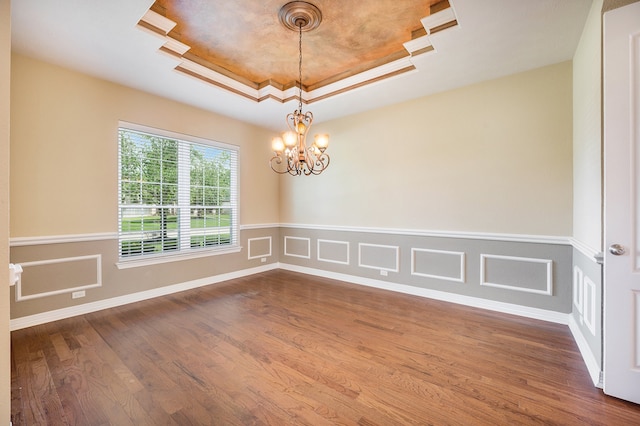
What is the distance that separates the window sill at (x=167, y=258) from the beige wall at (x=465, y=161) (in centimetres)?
193

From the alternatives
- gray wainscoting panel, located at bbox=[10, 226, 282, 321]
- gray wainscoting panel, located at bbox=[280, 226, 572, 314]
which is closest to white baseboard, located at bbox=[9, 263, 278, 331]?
gray wainscoting panel, located at bbox=[10, 226, 282, 321]

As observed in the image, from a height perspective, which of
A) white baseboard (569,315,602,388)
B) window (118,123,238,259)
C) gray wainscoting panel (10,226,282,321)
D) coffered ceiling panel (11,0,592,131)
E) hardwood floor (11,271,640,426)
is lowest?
hardwood floor (11,271,640,426)

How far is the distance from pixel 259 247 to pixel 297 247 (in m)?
0.75

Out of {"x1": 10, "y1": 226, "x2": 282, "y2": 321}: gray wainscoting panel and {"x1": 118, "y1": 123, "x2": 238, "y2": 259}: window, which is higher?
{"x1": 118, "y1": 123, "x2": 238, "y2": 259}: window

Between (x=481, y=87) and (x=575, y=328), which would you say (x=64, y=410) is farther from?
(x=481, y=87)

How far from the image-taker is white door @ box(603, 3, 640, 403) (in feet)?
5.97

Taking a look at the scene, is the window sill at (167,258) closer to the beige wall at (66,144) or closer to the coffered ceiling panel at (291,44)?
the beige wall at (66,144)

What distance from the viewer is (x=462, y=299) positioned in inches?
148

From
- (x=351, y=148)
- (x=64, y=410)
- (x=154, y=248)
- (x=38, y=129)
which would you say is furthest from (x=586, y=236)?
(x=38, y=129)

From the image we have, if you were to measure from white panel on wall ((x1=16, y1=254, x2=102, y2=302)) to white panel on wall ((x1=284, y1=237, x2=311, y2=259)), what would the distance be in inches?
122

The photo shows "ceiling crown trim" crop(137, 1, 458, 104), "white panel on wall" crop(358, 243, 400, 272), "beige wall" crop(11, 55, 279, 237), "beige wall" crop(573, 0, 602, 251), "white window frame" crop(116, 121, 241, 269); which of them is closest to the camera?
"beige wall" crop(573, 0, 602, 251)

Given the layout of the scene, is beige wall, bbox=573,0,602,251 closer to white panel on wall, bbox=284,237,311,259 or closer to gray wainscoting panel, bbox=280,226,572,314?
gray wainscoting panel, bbox=280,226,572,314

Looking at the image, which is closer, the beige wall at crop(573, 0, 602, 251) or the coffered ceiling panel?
the beige wall at crop(573, 0, 602, 251)

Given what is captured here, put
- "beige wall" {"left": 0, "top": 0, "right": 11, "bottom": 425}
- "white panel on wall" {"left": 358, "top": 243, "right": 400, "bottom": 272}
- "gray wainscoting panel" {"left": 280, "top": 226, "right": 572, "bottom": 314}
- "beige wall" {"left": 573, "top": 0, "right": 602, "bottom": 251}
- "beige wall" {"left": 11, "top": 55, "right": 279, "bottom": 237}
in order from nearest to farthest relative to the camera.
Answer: "beige wall" {"left": 0, "top": 0, "right": 11, "bottom": 425} < "beige wall" {"left": 573, "top": 0, "right": 602, "bottom": 251} < "beige wall" {"left": 11, "top": 55, "right": 279, "bottom": 237} < "gray wainscoting panel" {"left": 280, "top": 226, "right": 572, "bottom": 314} < "white panel on wall" {"left": 358, "top": 243, "right": 400, "bottom": 272}
